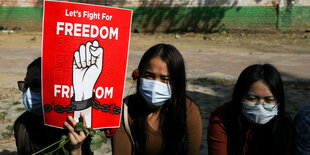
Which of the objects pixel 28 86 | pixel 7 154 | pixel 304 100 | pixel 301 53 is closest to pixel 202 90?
pixel 304 100

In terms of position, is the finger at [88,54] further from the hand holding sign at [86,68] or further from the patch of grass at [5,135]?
the patch of grass at [5,135]

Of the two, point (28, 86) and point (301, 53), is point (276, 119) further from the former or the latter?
point (301, 53)

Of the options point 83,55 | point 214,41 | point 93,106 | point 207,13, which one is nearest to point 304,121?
point 93,106

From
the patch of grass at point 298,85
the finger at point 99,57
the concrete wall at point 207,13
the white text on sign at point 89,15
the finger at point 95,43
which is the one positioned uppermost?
the concrete wall at point 207,13

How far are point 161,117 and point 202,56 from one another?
8209mm

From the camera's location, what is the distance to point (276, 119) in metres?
2.16

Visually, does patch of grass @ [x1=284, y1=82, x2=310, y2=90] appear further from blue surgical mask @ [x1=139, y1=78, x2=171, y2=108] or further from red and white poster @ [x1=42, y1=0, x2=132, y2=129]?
red and white poster @ [x1=42, y1=0, x2=132, y2=129]

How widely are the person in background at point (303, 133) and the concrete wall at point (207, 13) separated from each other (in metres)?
13.9

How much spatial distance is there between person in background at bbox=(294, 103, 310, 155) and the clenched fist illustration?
4.01 feet

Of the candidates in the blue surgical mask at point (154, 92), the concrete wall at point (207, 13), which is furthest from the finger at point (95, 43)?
the concrete wall at point (207, 13)

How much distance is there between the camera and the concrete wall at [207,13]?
15.2 meters

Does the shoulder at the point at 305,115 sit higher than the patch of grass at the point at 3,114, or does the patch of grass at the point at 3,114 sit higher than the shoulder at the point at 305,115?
the shoulder at the point at 305,115

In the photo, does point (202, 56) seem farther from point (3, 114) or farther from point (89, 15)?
point (89, 15)

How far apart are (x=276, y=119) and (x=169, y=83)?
28.3 inches
